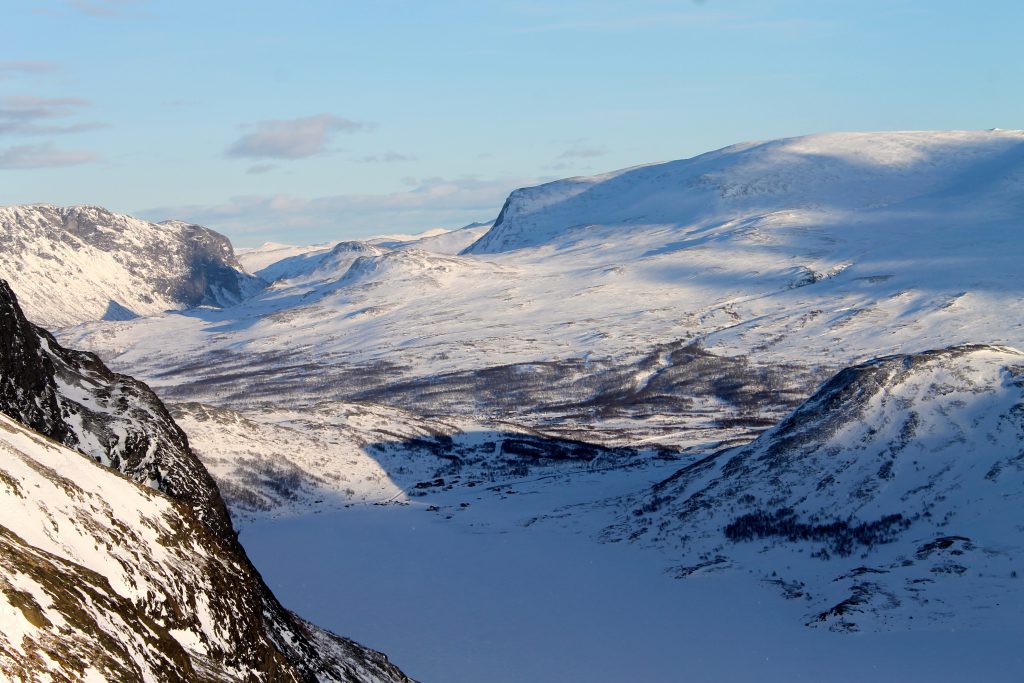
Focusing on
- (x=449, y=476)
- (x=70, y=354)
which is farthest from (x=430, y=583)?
(x=449, y=476)

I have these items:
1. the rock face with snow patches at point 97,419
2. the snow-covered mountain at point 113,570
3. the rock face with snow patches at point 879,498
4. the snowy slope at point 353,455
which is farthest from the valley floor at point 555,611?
the snow-covered mountain at point 113,570

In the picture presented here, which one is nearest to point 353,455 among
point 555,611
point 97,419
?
point 555,611

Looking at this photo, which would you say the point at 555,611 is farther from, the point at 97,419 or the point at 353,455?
the point at 353,455

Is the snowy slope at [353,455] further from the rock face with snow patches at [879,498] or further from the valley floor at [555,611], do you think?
the rock face with snow patches at [879,498]

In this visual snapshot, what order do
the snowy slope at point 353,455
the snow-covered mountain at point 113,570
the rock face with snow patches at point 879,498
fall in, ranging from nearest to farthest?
1. the snow-covered mountain at point 113,570
2. the rock face with snow patches at point 879,498
3. the snowy slope at point 353,455

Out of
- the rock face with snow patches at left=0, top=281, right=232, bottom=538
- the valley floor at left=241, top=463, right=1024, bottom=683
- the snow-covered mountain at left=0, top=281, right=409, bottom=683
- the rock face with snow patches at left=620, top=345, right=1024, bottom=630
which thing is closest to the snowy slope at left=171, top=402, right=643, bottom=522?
the valley floor at left=241, top=463, right=1024, bottom=683

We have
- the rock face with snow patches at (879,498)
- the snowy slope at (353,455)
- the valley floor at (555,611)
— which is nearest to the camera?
the valley floor at (555,611)

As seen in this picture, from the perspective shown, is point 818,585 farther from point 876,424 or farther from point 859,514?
point 876,424
